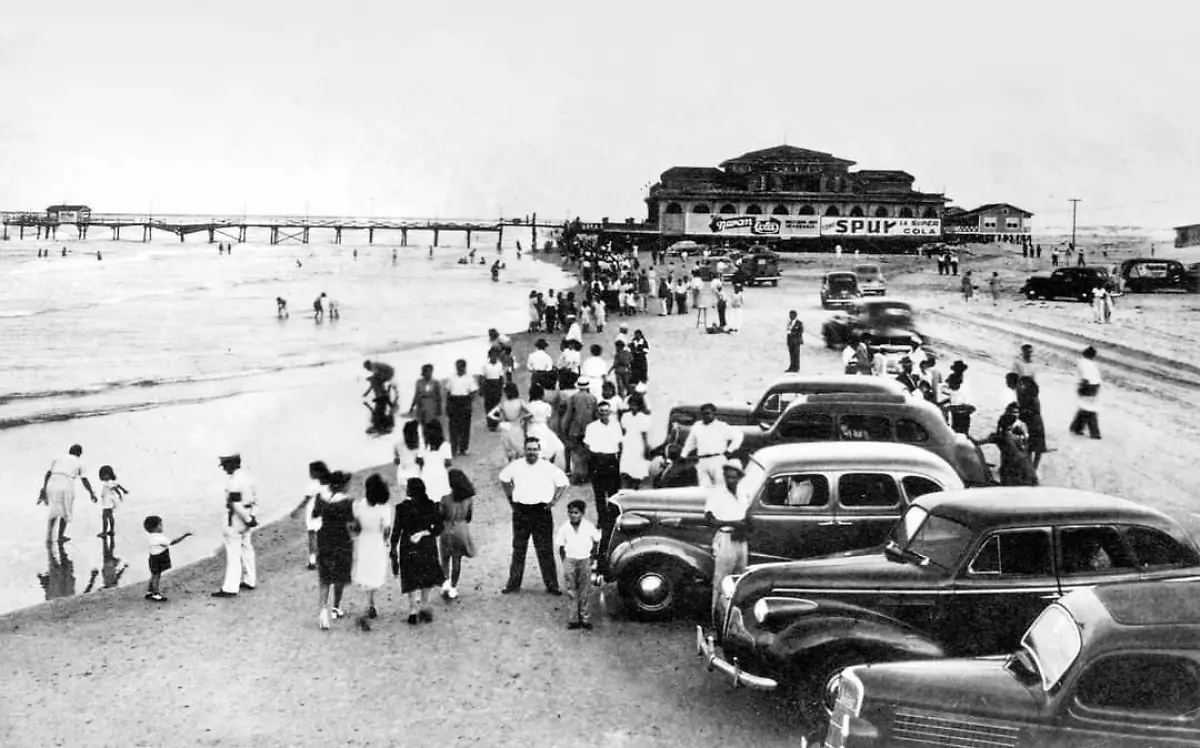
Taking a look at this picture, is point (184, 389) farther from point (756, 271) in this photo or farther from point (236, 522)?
→ point (756, 271)

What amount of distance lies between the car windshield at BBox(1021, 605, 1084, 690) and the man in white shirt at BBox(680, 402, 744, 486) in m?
5.77

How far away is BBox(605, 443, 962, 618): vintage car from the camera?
359 inches

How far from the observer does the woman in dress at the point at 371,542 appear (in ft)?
31.3

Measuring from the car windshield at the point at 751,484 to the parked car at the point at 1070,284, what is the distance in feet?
109

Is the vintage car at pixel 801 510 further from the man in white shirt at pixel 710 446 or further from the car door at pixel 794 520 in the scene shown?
the man in white shirt at pixel 710 446

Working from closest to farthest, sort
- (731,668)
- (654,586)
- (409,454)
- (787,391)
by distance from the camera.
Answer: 1. (731,668)
2. (654,586)
3. (409,454)
4. (787,391)

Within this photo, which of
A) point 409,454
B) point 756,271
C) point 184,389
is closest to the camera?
point 409,454

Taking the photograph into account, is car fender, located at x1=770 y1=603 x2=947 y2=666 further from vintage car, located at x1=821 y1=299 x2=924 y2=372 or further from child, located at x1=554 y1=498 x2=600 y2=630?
vintage car, located at x1=821 y1=299 x2=924 y2=372

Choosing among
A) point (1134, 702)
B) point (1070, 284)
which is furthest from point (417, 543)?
point (1070, 284)

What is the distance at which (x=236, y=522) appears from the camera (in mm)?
10703

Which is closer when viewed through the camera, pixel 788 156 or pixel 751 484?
pixel 751 484

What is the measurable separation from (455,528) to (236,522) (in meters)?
2.22

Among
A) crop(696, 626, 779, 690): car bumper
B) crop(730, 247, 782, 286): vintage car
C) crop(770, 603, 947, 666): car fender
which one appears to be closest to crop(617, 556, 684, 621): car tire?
crop(696, 626, 779, 690): car bumper

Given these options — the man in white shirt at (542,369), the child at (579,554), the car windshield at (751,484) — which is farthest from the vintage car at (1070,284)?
the child at (579,554)
